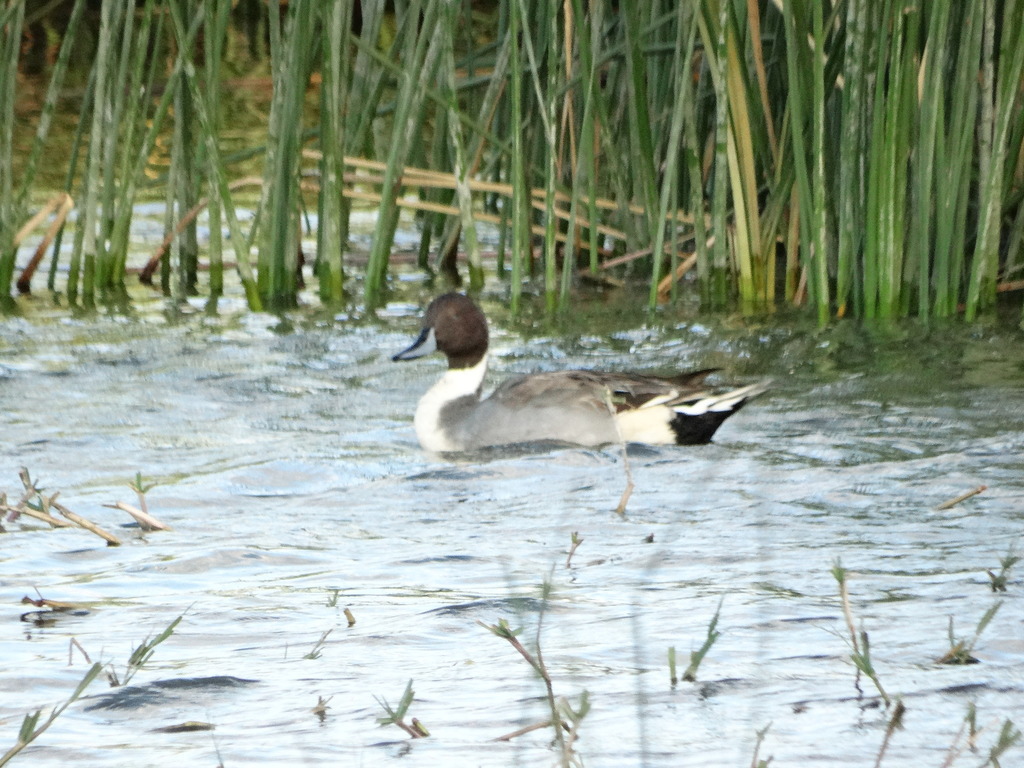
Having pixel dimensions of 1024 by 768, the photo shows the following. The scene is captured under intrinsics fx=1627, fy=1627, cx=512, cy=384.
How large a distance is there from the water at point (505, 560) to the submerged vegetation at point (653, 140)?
1.68 ft

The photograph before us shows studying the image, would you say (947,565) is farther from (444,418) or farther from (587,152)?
(587,152)

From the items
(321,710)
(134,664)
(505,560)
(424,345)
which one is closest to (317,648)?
(321,710)

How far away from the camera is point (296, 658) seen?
11.0 ft

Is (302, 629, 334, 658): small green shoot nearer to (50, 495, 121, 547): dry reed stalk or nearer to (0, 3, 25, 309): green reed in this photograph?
(50, 495, 121, 547): dry reed stalk

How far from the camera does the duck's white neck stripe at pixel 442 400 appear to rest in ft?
19.4

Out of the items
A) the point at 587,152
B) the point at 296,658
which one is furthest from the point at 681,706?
the point at 587,152

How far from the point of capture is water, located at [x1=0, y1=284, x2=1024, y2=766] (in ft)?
9.60

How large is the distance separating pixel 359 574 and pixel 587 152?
3648 mm

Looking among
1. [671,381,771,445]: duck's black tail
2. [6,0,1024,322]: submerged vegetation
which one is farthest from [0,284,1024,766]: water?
[6,0,1024,322]: submerged vegetation

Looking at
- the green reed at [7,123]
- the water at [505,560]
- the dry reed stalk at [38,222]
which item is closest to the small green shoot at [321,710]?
the water at [505,560]

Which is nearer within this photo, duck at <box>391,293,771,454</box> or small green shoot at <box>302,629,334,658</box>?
small green shoot at <box>302,629,334,658</box>

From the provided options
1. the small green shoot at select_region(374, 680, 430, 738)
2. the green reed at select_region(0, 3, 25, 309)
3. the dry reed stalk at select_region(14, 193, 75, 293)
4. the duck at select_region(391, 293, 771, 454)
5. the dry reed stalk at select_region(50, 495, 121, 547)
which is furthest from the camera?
the dry reed stalk at select_region(14, 193, 75, 293)

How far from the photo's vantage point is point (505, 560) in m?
4.21

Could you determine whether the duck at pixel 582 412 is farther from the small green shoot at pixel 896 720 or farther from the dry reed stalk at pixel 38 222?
the dry reed stalk at pixel 38 222
